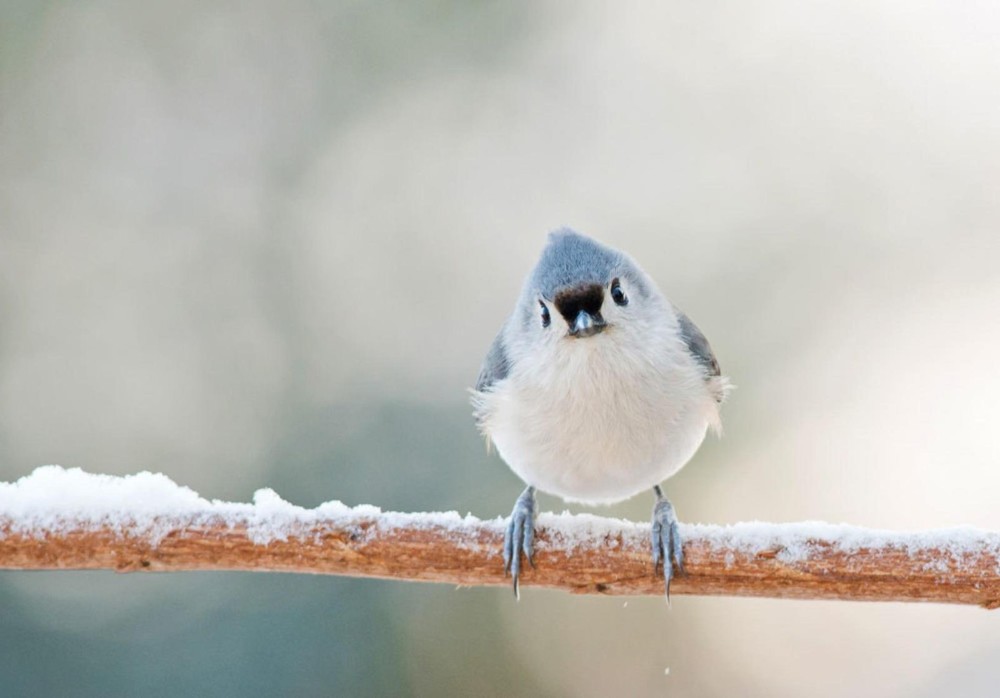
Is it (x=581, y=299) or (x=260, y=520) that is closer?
(x=260, y=520)

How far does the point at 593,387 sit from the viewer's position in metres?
2.13

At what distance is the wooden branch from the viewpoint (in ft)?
5.73

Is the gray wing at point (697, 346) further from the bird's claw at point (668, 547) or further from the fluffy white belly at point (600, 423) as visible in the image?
Answer: the bird's claw at point (668, 547)

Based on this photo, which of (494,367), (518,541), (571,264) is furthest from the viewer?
(494,367)

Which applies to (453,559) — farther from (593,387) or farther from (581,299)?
(581,299)

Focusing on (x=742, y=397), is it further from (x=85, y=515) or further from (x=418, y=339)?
(x=85, y=515)

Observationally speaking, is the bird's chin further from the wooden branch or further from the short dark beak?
the wooden branch

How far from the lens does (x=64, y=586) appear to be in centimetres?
321

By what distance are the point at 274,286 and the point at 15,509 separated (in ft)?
6.41

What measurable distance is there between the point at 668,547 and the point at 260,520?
0.77 metres

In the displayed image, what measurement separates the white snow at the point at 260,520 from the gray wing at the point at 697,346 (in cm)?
59

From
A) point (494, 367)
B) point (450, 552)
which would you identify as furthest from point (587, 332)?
point (450, 552)

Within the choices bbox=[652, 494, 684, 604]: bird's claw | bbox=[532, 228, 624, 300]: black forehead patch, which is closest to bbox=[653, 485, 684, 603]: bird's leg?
bbox=[652, 494, 684, 604]: bird's claw

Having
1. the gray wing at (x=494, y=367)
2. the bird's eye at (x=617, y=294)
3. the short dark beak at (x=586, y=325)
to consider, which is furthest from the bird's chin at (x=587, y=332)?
the gray wing at (x=494, y=367)
